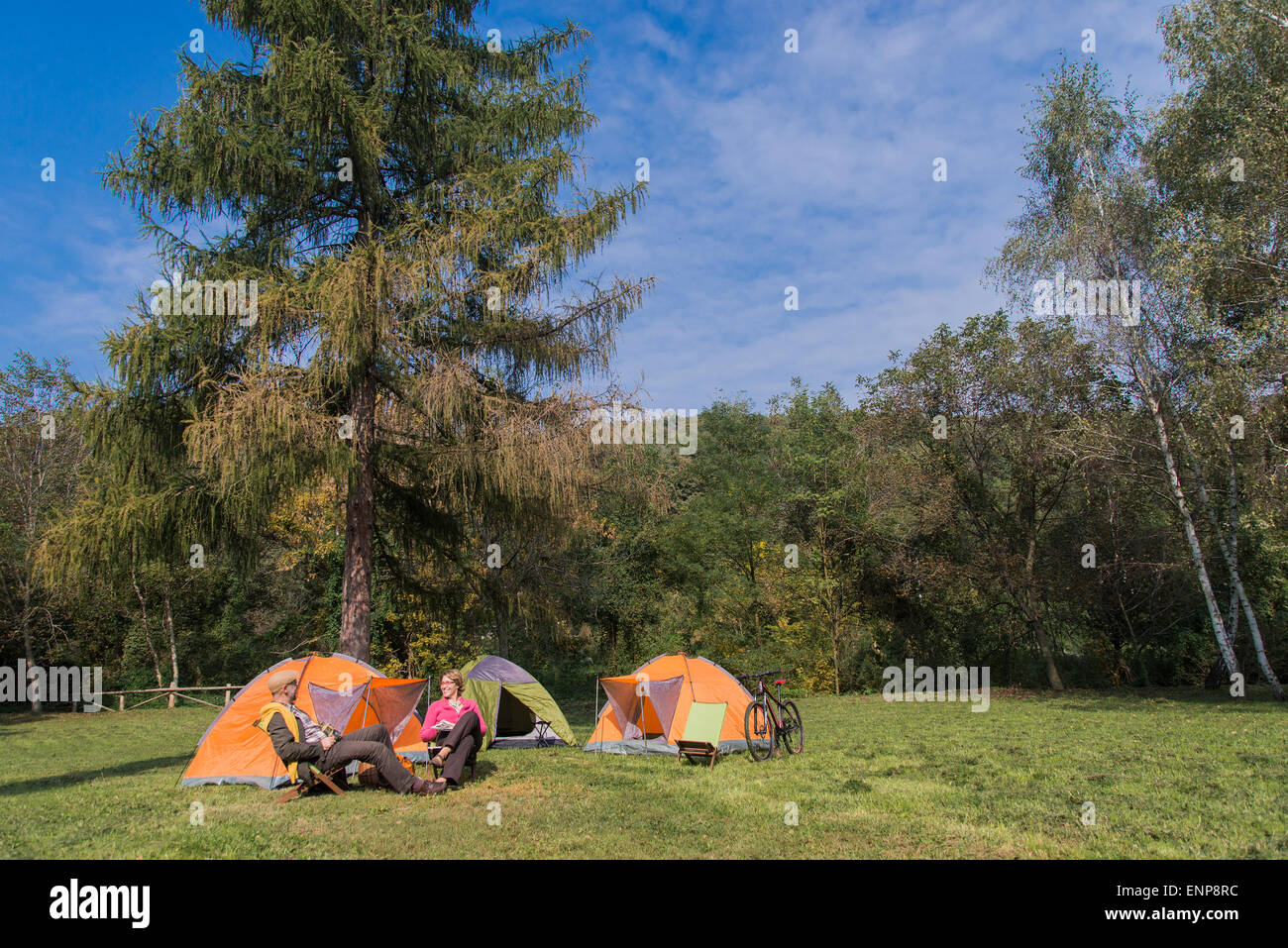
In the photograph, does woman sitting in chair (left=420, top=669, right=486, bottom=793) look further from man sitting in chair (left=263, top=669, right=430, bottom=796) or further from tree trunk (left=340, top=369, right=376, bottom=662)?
tree trunk (left=340, top=369, right=376, bottom=662)

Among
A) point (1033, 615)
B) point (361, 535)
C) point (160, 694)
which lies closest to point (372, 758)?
point (361, 535)

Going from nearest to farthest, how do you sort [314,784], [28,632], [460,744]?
[314,784]
[460,744]
[28,632]

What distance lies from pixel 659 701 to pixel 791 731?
6.87 feet

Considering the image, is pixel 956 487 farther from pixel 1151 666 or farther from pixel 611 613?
pixel 611 613

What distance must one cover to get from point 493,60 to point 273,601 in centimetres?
2349

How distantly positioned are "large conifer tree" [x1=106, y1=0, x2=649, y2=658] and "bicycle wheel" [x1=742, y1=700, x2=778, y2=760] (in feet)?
12.9

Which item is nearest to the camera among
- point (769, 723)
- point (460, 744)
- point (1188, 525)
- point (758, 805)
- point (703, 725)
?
point (758, 805)

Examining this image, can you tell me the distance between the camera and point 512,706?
41.1 ft

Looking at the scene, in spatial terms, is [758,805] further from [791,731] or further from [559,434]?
[559,434]

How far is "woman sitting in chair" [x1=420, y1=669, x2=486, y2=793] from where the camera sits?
7.95 meters

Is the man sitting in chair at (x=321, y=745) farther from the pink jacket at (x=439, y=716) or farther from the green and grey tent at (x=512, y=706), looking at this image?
the green and grey tent at (x=512, y=706)

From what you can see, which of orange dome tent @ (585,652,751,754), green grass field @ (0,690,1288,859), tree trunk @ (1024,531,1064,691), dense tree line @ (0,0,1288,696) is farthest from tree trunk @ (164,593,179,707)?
tree trunk @ (1024,531,1064,691)
